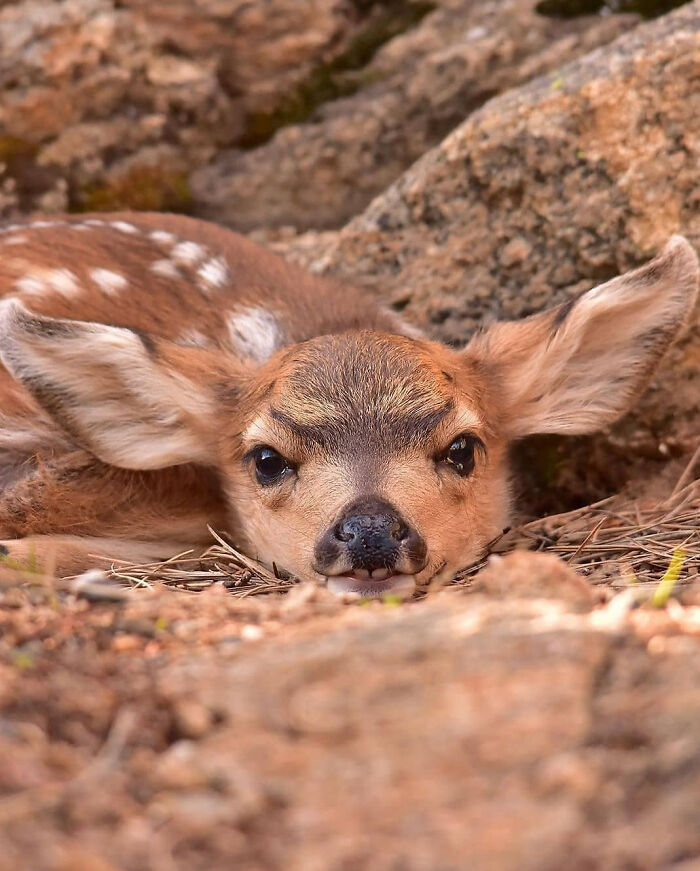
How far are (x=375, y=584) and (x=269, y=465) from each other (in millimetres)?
749

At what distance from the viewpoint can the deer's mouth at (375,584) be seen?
3352 mm

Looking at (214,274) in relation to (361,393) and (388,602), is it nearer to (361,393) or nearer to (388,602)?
(361,393)

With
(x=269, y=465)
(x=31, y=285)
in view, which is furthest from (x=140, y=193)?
(x=269, y=465)

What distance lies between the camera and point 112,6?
6.24 m

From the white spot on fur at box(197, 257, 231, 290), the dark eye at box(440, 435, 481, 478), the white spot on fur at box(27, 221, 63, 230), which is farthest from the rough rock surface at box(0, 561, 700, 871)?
the white spot on fur at box(27, 221, 63, 230)

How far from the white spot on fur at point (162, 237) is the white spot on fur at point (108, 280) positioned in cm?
34

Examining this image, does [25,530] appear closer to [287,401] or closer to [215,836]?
[287,401]

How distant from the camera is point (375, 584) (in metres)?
3.38

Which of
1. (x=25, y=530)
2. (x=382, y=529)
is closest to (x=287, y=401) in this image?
(x=382, y=529)

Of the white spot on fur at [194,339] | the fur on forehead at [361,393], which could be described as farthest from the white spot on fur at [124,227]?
the fur on forehead at [361,393]

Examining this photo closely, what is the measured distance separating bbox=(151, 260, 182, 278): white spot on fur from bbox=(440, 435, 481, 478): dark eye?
1431mm

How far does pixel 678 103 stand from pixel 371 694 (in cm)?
345

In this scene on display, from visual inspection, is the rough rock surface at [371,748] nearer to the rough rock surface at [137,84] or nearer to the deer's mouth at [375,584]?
the deer's mouth at [375,584]

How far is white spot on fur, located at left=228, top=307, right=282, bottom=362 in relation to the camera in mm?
4465
